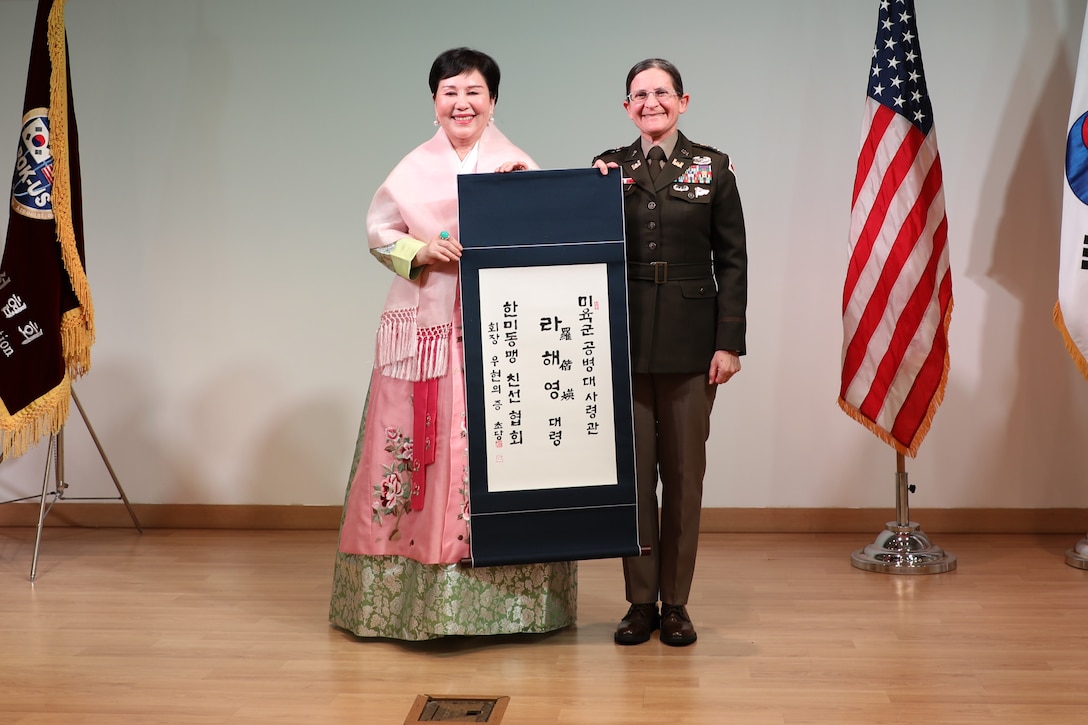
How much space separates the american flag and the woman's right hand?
1.67 meters

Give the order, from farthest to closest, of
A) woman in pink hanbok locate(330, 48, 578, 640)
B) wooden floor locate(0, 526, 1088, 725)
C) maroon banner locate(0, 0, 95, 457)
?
maroon banner locate(0, 0, 95, 457) → woman in pink hanbok locate(330, 48, 578, 640) → wooden floor locate(0, 526, 1088, 725)

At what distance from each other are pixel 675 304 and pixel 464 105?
2.51ft

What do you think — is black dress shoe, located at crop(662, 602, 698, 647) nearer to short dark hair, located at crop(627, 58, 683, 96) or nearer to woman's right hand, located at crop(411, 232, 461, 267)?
woman's right hand, located at crop(411, 232, 461, 267)

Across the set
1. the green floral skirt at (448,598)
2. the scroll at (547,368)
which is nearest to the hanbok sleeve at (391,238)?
the scroll at (547,368)

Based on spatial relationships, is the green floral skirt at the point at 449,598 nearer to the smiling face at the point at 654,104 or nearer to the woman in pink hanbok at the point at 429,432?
the woman in pink hanbok at the point at 429,432

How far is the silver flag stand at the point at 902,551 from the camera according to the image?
12.9ft

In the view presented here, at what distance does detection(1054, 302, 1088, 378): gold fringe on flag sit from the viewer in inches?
155

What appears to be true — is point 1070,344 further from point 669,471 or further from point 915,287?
point 669,471

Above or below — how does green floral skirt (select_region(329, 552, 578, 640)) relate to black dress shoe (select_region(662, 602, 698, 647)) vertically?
above

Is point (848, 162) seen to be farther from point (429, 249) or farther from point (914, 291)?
point (429, 249)

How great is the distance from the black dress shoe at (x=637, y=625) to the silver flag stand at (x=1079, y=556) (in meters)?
1.69

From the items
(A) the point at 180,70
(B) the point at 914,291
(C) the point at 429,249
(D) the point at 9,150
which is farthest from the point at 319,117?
(B) the point at 914,291

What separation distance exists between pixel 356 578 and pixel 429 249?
0.95 m

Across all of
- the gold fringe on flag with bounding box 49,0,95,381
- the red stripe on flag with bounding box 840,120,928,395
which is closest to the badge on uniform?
the red stripe on flag with bounding box 840,120,928,395
